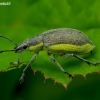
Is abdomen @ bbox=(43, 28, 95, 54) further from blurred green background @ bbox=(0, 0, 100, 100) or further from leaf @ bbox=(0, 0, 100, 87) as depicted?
blurred green background @ bbox=(0, 0, 100, 100)

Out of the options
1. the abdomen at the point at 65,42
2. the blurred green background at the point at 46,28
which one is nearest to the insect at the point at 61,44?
the abdomen at the point at 65,42

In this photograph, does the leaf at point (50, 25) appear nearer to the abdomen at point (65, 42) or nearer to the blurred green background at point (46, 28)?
the blurred green background at point (46, 28)

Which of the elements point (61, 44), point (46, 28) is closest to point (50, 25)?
point (46, 28)

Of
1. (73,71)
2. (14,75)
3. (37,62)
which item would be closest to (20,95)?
(14,75)

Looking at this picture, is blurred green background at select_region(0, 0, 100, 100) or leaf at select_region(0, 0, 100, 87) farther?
blurred green background at select_region(0, 0, 100, 100)

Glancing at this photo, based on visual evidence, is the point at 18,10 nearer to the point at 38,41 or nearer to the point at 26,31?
the point at 26,31

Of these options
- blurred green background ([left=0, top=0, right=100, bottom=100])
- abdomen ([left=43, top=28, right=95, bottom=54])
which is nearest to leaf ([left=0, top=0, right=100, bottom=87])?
blurred green background ([left=0, top=0, right=100, bottom=100])

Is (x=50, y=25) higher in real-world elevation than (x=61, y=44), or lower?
higher

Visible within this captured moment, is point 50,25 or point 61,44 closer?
point 61,44

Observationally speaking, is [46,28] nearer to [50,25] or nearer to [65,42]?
[50,25]
